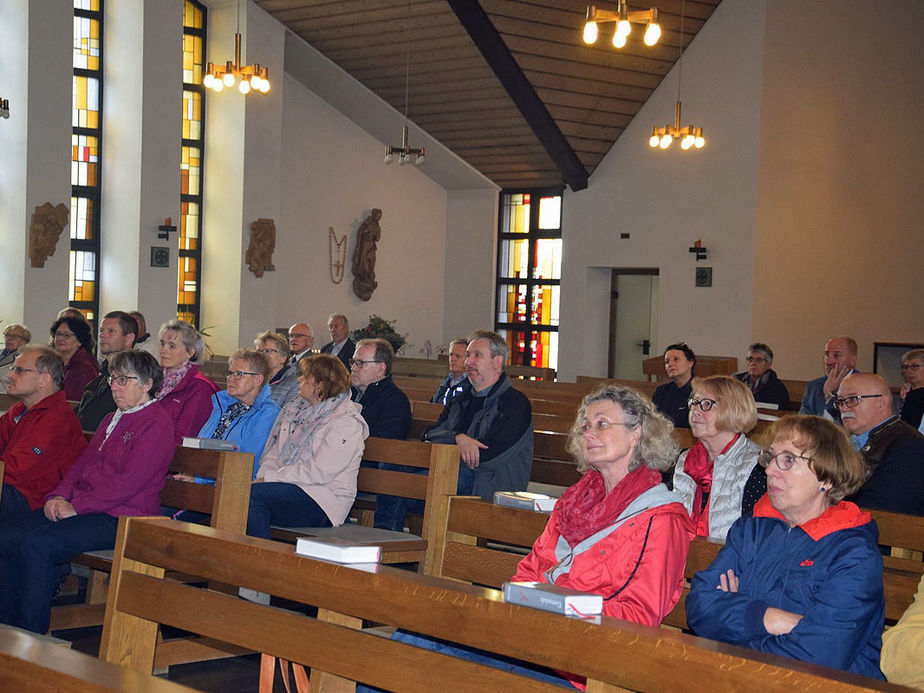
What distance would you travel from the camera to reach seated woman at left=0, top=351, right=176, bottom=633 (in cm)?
371

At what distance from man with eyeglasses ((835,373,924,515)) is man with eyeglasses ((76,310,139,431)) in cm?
319

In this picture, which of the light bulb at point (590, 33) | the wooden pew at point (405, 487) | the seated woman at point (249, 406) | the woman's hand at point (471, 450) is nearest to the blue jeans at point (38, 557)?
the wooden pew at point (405, 487)

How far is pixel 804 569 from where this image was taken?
7.58ft

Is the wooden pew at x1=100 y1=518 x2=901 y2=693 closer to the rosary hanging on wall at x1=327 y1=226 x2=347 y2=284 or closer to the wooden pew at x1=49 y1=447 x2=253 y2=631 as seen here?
the wooden pew at x1=49 y1=447 x2=253 y2=631

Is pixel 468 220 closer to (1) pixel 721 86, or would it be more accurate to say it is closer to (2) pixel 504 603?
(1) pixel 721 86

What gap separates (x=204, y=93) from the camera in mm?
13633

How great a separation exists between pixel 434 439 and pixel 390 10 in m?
7.95

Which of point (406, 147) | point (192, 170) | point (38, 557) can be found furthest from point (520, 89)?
point (38, 557)

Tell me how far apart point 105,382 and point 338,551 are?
3.65m

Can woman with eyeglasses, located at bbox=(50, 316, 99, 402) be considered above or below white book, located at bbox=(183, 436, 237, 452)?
above

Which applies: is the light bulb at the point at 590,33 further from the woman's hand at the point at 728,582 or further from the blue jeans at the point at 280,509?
the woman's hand at the point at 728,582

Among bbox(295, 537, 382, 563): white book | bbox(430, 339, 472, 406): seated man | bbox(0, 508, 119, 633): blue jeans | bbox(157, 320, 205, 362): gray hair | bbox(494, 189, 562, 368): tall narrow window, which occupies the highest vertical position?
bbox(494, 189, 562, 368): tall narrow window

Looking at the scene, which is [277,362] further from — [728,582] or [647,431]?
[728,582]

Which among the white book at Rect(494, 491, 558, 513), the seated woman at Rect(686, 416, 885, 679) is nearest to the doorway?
the white book at Rect(494, 491, 558, 513)
